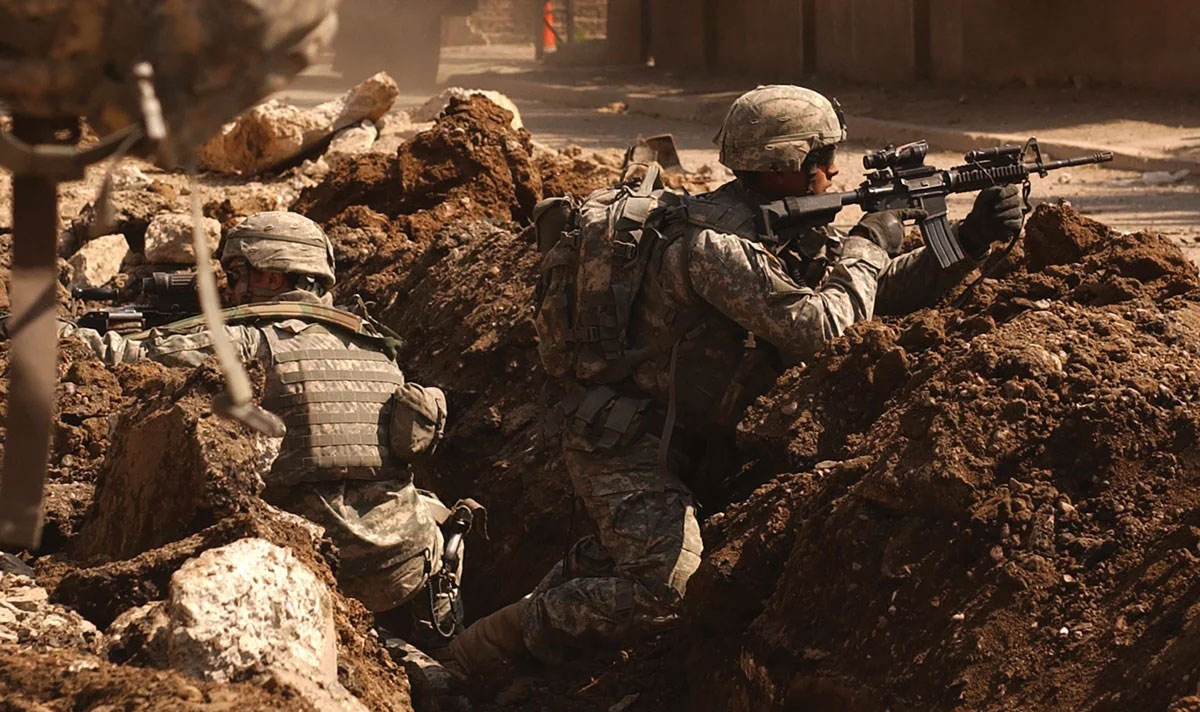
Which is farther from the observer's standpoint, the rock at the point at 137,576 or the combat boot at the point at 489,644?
the combat boot at the point at 489,644

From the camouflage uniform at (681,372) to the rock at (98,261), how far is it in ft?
15.3

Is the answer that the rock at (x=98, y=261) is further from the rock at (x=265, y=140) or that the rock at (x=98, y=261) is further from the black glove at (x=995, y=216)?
the black glove at (x=995, y=216)

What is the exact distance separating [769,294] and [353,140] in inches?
318

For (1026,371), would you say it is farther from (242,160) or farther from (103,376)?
(242,160)

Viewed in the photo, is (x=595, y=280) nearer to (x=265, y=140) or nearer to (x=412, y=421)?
(x=412, y=421)

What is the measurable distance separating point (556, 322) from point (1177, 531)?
2.29 m

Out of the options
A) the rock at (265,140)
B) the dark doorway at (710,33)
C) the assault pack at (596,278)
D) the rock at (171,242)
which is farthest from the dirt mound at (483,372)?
the dark doorway at (710,33)

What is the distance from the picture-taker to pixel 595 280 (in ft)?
17.9

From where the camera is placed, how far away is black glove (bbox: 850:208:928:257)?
5672mm

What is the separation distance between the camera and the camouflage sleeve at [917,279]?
19.1 ft

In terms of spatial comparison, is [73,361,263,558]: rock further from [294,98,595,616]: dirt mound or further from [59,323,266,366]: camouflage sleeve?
[294,98,595,616]: dirt mound

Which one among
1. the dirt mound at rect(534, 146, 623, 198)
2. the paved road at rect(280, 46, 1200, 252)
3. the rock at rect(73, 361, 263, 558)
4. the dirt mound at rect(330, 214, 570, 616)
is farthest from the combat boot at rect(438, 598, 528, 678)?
the paved road at rect(280, 46, 1200, 252)

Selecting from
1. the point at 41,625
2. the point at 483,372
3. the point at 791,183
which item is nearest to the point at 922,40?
the point at 483,372

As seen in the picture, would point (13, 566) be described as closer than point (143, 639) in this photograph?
No
